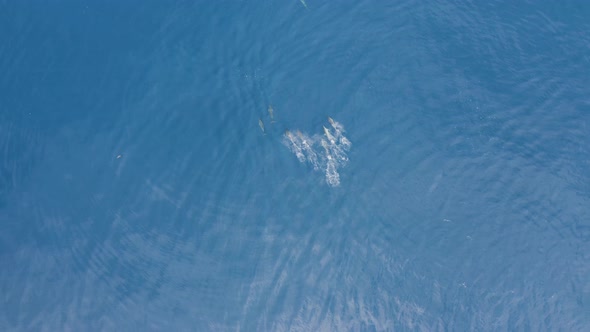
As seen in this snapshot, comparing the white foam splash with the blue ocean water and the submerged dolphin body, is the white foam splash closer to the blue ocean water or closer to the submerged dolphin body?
the blue ocean water

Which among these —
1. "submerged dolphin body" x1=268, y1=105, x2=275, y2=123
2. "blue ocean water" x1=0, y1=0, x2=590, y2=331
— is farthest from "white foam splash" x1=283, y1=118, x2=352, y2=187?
"submerged dolphin body" x1=268, y1=105, x2=275, y2=123

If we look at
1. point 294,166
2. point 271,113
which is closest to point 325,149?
point 294,166

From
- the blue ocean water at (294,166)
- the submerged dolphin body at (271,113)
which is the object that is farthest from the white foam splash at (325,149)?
the submerged dolphin body at (271,113)

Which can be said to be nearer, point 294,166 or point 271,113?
point 294,166

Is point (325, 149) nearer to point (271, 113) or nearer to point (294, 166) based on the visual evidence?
point (294, 166)

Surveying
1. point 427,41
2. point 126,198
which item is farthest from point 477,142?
point 126,198

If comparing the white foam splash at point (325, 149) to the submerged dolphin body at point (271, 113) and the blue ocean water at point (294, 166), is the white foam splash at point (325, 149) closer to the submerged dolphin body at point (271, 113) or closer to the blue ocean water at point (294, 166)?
the blue ocean water at point (294, 166)
